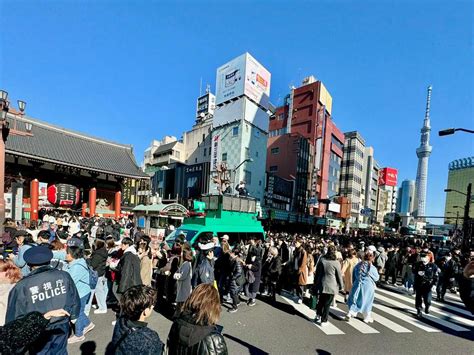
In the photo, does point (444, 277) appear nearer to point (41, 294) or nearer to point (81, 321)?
point (81, 321)

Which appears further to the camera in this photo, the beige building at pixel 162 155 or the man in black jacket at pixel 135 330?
the beige building at pixel 162 155

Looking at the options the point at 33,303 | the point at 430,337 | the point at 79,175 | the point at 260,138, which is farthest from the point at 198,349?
the point at 260,138

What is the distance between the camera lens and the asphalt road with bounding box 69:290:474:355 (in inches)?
178

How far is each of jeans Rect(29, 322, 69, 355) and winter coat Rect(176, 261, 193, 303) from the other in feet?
7.56

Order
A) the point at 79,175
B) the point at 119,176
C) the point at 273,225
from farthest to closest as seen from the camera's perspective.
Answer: the point at 273,225 → the point at 119,176 → the point at 79,175

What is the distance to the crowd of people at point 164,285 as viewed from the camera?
2.06 metres

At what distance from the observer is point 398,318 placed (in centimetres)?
629

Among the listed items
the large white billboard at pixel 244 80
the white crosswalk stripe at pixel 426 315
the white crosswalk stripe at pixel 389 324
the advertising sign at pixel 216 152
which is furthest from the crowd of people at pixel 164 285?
Answer: the large white billboard at pixel 244 80

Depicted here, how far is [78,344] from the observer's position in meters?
4.23

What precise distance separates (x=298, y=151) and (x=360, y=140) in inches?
1197

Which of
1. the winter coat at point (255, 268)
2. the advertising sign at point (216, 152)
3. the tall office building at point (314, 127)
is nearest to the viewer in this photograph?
the winter coat at point (255, 268)

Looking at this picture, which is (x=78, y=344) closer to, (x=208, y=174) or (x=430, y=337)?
(x=430, y=337)

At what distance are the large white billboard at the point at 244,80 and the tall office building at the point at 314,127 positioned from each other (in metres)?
7.48

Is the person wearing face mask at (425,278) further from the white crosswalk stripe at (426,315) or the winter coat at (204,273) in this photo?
the winter coat at (204,273)
